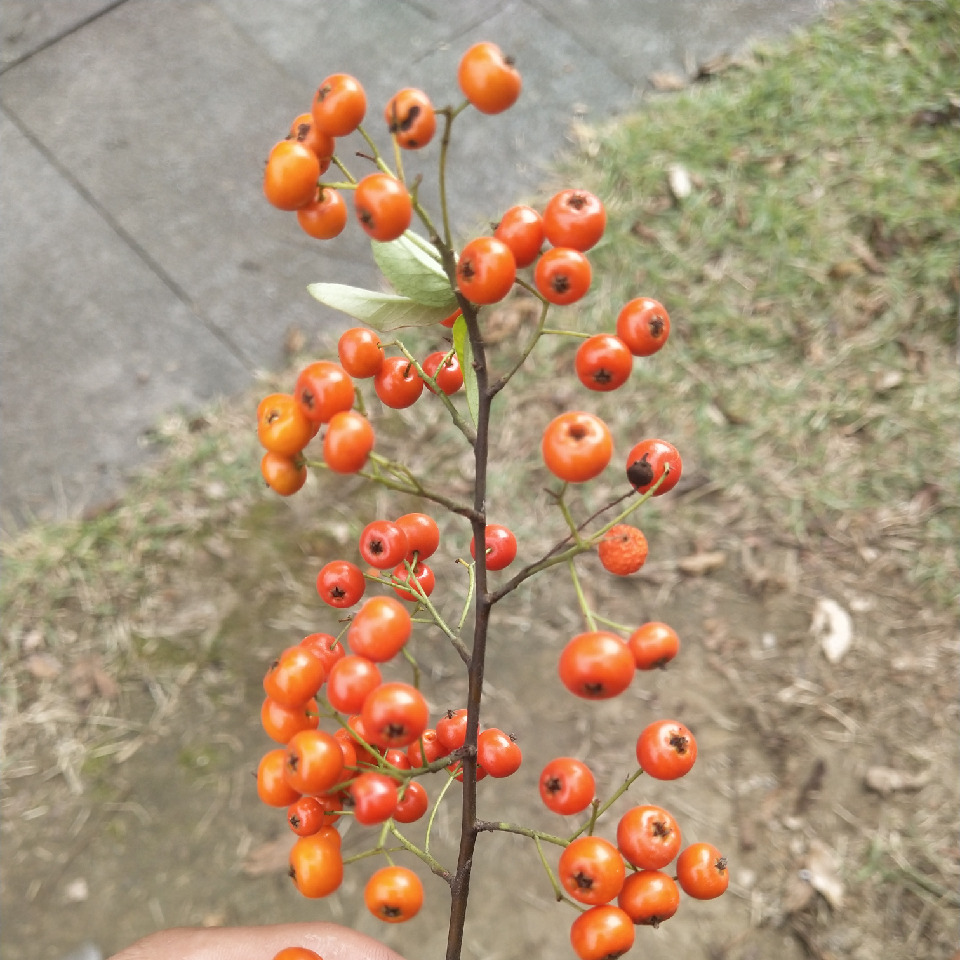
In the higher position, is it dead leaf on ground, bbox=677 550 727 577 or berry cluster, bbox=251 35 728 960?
berry cluster, bbox=251 35 728 960

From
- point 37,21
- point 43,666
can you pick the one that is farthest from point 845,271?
point 37,21

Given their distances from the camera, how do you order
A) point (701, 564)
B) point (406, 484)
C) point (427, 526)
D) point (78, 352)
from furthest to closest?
point (78, 352) < point (701, 564) < point (427, 526) < point (406, 484)

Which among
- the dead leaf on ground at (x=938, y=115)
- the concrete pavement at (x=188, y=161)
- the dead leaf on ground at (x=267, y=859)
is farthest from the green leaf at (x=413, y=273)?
the dead leaf on ground at (x=938, y=115)

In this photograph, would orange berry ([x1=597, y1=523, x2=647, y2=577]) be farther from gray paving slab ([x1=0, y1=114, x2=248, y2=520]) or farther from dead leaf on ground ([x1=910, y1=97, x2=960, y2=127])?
dead leaf on ground ([x1=910, y1=97, x2=960, y2=127])

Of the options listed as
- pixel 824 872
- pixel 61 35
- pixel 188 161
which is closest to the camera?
pixel 824 872

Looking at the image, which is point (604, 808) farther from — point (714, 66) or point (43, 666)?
point (714, 66)

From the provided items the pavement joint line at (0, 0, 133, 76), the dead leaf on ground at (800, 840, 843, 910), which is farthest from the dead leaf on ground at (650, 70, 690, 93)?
the dead leaf on ground at (800, 840, 843, 910)

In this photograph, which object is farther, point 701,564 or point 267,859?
point 701,564
